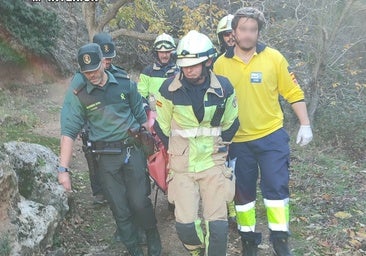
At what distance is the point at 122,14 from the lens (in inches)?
407

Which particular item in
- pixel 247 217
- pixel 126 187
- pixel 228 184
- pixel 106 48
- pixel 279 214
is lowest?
pixel 247 217

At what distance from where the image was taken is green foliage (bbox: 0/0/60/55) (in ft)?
46.4

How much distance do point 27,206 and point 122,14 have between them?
270 inches

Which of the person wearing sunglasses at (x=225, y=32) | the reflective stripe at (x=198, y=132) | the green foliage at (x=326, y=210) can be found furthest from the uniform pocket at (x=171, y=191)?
the person wearing sunglasses at (x=225, y=32)

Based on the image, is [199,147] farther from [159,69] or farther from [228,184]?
[159,69]

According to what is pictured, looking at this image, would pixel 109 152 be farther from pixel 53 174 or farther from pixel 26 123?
pixel 26 123

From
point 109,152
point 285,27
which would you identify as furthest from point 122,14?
point 109,152

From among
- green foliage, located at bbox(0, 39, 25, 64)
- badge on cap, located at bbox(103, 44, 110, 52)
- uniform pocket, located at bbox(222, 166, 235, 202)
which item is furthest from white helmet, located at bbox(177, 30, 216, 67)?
green foliage, located at bbox(0, 39, 25, 64)

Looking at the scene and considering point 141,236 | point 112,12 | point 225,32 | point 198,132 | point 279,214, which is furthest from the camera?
point 112,12

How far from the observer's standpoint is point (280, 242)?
4035mm

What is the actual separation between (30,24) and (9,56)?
4.23 feet

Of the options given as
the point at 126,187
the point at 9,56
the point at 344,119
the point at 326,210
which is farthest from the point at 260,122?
the point at 9,56

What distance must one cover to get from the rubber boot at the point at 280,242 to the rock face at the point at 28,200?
2.09m

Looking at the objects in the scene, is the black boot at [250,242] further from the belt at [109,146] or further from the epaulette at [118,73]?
the epaulette at [118,73]
